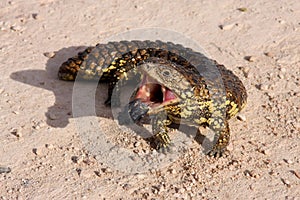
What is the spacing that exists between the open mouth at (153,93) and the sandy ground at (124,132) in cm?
54

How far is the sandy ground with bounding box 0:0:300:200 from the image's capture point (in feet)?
17.5

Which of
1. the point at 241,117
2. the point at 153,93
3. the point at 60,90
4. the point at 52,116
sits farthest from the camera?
the point at 60,90

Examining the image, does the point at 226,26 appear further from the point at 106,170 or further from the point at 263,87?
the point at 106,170

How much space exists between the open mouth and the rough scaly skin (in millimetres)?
70

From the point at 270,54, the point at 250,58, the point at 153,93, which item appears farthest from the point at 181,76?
the point at 270,54

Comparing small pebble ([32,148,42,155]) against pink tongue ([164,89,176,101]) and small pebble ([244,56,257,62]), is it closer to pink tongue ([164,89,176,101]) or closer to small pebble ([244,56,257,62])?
pink tongue ([164,89,176,101])

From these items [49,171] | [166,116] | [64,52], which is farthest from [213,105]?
[64,52]

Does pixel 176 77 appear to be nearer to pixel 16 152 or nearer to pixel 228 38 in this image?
pixel 16 152

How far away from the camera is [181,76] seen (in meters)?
5.69

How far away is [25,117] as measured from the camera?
20.1ft

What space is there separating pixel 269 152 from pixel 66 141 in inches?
83.6

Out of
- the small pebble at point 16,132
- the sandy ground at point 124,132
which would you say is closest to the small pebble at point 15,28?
the sandy ground at point 124,132

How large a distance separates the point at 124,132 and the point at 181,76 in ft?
2.97

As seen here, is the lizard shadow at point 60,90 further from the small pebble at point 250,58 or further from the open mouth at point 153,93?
the small pebble at point 250,58
